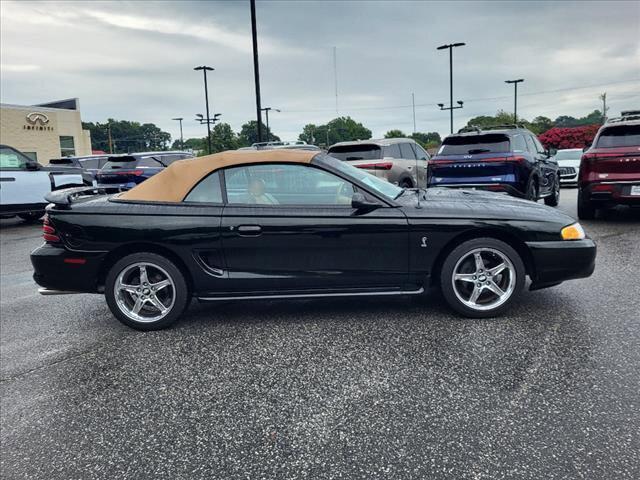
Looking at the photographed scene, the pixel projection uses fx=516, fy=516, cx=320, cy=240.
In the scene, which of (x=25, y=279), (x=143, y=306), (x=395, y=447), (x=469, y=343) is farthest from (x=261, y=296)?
(x=25, y=279)

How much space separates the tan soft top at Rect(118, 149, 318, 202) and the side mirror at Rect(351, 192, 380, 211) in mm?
517

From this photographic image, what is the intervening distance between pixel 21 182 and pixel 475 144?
10.2m

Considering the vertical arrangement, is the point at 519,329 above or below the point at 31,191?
below

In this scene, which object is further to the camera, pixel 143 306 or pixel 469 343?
pixel 143 306

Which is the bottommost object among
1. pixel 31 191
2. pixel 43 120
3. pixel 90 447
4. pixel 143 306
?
pixel 90 447

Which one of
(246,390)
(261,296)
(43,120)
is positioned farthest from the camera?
(43,120)

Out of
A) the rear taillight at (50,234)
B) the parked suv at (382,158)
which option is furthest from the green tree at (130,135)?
the rear taillight at (50,234)

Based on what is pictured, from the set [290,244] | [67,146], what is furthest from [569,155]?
[67,146]

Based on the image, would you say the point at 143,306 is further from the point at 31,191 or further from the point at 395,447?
the point at 31,191

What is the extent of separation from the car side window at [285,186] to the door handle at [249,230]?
0.73 ft

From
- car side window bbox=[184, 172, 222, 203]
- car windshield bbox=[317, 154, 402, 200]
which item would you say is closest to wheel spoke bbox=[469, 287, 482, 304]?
car windshield bbox=[317, 154, 402, 200]

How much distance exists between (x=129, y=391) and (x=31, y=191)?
35.4ft

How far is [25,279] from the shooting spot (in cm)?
682

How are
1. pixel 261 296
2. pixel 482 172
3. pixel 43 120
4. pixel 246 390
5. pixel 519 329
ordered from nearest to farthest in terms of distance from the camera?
pixel 246 390 → pixel 519 329 → pixel 261 296 → pixel 482 172 → pixel 43 120
